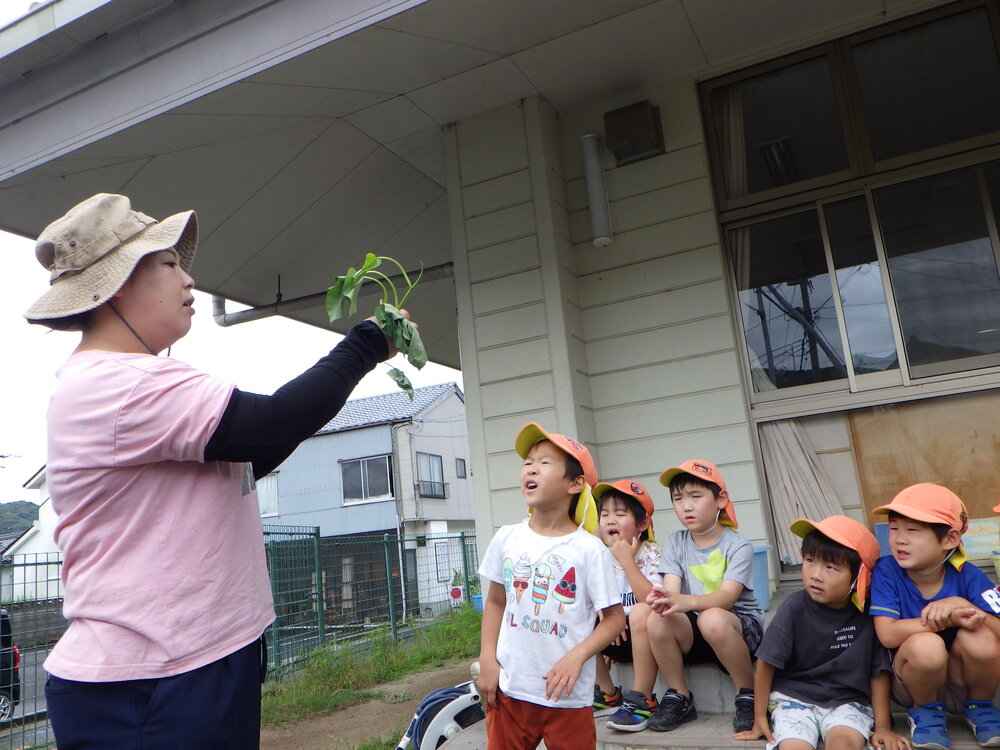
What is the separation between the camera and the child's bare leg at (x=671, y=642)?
3023 mm

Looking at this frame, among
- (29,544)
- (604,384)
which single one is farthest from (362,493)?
(604,384)

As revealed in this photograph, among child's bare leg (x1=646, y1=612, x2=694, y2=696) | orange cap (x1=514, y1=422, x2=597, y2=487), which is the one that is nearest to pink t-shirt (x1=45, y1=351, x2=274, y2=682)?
orange cap (x1=514, y1=422, x2=597, y2=487)

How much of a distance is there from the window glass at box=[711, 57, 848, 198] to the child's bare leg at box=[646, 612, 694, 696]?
2.88m

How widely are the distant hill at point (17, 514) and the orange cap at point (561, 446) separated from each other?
123 ft

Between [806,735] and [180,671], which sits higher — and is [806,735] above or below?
below

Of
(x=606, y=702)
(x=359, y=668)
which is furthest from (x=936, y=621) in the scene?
(x=359, y=668)

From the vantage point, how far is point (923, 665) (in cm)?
245

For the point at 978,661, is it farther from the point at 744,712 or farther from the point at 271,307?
the point at 271,307

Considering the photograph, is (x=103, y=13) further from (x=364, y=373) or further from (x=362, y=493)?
(x=362, y=493)

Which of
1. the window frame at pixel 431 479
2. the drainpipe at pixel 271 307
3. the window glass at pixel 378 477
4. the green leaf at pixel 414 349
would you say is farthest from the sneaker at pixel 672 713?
the window glass at pixel 378 477

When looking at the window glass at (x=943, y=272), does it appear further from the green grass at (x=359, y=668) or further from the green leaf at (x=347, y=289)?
the green grass at (x=359, y=668)

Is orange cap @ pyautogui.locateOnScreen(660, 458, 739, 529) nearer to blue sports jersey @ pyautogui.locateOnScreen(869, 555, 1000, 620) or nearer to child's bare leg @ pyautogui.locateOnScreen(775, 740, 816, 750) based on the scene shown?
blue sports jersey @ pyautogui.locateOnScreen(869, 555, 1000, 620)

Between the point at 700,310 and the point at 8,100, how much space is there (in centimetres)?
433

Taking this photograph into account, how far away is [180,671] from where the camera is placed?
1251mm
